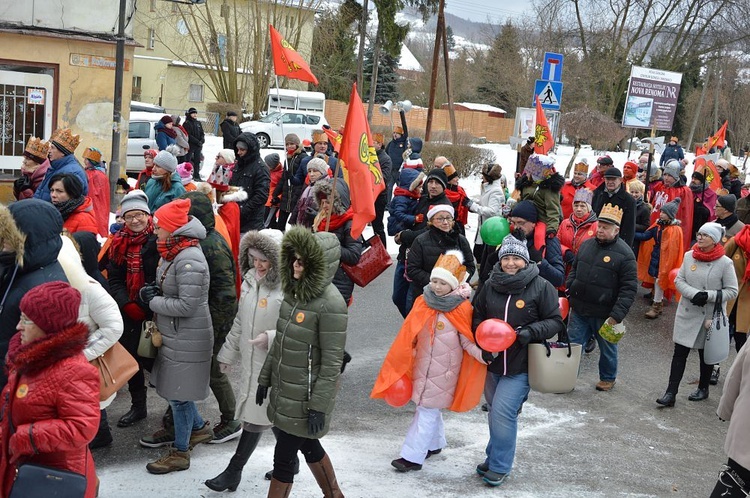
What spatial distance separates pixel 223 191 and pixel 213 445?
3228mm

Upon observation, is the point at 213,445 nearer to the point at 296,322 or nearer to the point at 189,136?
the point at 296,322

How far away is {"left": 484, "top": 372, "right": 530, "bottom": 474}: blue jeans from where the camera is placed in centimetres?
572

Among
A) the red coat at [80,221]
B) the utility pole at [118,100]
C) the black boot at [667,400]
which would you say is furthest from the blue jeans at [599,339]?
the utility pole at [118,100]

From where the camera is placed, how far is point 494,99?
5650cm

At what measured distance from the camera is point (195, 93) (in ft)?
178

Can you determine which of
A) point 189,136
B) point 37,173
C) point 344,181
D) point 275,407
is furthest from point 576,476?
point 189,136

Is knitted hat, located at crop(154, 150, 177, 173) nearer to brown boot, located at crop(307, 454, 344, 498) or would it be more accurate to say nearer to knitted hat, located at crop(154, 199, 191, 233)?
knitted hat, located at crop(154, 199, 191, 233)

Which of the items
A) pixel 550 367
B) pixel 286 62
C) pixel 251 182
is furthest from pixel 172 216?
pixel 286 62

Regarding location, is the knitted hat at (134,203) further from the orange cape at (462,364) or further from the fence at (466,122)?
the fence at (466,122)

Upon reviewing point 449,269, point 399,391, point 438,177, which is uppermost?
point 438,177

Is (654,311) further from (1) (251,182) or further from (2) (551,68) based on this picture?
(1) (251,182)

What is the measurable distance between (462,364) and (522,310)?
0.58 metres

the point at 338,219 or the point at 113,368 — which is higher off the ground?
the point at 338,219

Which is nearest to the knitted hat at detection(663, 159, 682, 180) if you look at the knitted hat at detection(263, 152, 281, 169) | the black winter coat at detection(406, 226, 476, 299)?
the knitted hat at detection(263, 152, 281, 169)
